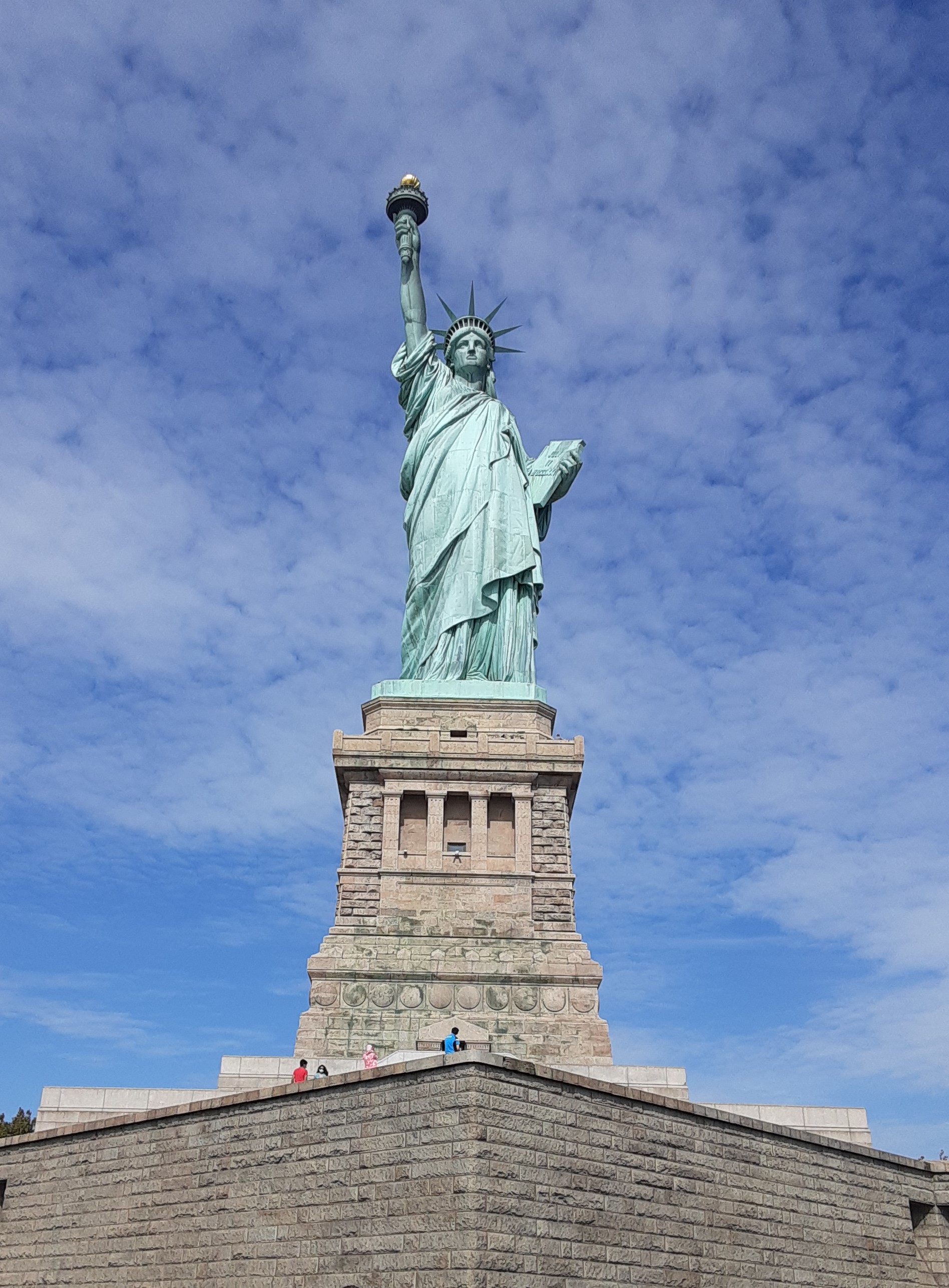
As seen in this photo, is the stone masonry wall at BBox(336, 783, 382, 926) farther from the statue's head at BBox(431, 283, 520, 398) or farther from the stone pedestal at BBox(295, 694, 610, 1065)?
the statue's head at BBox(431, 283, 520, 398)

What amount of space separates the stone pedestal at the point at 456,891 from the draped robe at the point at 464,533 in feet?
6.08

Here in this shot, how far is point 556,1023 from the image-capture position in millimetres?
19094

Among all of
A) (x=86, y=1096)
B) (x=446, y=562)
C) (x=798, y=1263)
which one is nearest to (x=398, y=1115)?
(x=798, y=1263)

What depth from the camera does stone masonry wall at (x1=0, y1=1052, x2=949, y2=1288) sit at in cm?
959

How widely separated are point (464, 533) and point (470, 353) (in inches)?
187

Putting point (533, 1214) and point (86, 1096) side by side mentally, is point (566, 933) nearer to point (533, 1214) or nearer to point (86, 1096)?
point (86, 1096)

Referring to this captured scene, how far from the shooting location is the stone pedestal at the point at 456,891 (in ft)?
62.5

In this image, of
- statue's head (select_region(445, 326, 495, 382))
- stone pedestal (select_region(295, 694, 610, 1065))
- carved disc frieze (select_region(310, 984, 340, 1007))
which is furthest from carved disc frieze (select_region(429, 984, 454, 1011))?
statue's head (select_region(445, 326, 495, 382))

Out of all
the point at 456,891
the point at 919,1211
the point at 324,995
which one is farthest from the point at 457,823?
the point at 919,1211

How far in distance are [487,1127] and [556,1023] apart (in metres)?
9.78

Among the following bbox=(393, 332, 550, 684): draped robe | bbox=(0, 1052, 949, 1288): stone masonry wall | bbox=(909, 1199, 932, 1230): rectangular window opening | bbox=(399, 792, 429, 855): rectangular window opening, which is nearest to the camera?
bbox=(0, 1052, 949, 1288): stone masonry wall

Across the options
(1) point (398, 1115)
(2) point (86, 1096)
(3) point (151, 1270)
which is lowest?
(3) point (151, 1270)

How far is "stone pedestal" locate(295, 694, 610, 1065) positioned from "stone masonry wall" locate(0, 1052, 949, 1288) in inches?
245

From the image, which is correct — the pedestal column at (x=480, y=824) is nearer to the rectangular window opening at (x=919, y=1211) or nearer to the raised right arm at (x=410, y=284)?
the rectangular window opening at (x=919, y=1211)
